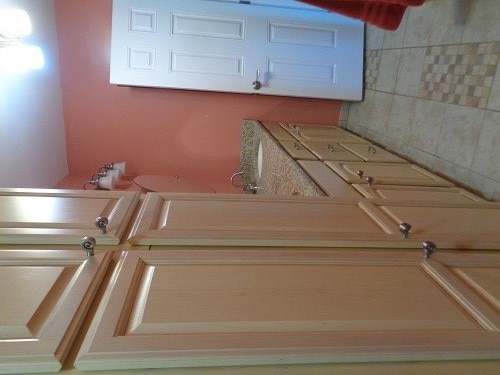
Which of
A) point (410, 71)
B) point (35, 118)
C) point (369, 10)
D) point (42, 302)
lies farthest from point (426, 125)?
point (35, 118)

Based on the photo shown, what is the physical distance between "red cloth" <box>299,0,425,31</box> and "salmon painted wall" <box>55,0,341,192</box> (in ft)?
3.14

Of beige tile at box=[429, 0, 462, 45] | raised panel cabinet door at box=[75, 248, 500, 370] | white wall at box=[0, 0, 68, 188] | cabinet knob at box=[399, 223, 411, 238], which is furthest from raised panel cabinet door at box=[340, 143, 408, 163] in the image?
white wall at box=[0, 0, 68, 188]

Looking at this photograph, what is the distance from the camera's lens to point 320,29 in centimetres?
228

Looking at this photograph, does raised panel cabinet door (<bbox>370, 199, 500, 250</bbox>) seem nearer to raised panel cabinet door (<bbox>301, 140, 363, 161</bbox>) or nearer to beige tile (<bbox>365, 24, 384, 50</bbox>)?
raised panel cabinet door (<bbox>301, 140, 363, 161</bbox>)

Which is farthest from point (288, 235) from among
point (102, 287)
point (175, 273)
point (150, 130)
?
A: point (150, 130)

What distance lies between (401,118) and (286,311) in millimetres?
1560

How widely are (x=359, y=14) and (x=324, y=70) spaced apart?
760 mm

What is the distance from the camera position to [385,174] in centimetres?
134

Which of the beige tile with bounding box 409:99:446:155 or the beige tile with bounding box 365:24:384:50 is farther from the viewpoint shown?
the beige tile with bounding box 365:24:384:50

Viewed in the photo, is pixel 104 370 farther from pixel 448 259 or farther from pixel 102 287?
pixel 448 259

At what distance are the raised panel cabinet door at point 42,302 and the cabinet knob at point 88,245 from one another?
1cm

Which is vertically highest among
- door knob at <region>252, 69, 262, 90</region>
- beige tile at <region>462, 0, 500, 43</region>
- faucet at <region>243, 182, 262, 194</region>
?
beige tile at <region>462, 0, 500, 43</region>

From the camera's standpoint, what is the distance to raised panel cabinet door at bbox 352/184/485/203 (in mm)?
1097

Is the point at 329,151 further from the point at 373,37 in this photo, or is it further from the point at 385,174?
the point at 373,37
